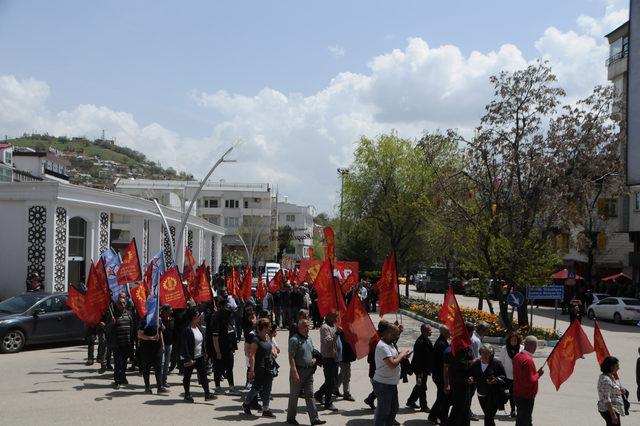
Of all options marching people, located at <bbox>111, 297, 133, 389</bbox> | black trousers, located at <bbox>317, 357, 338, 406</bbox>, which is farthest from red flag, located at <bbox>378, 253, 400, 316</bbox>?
marching people, located at <bbox>111, 297, 133, 389</bbox>

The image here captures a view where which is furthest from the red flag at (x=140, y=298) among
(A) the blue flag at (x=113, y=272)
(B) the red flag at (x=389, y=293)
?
(B) the red flag at (x=389, y=293)

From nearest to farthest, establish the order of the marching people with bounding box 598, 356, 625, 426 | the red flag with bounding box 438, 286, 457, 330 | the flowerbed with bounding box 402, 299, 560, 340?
the marching people with bounding box 598, 356, 625, 426 → the red flag with bounding box 438, 286, 457, 330 → the flowerbed with bounding box 402, 299, 560, 340

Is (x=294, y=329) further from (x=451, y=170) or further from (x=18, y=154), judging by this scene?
(x=18, y=154)

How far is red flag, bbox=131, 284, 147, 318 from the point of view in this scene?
13.9m

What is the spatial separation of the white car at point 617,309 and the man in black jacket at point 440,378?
916 inches

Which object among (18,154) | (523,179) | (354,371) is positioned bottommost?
(354,371)

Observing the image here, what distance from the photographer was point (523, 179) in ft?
77.4

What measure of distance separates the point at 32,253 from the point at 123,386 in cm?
1489

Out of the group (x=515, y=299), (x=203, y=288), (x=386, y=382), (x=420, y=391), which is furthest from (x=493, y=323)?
(x=386, y=382)

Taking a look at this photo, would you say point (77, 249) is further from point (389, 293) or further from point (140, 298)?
point (389, 293)

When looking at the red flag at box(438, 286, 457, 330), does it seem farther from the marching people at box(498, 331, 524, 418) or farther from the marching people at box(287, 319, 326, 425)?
the marching people at box(287, 319, 326, 425)

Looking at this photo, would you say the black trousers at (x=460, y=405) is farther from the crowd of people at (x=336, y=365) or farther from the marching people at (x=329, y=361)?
the marching people at (x=329, y=361)

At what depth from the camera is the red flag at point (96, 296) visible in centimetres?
1458

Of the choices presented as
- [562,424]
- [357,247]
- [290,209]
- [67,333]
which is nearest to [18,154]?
[357,247]
